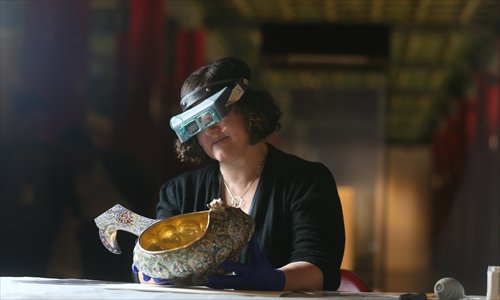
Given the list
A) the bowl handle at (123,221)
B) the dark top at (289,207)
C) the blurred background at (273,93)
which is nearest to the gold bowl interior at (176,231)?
the bowl handle at (123,221)

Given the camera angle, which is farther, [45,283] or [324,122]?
[324,122]

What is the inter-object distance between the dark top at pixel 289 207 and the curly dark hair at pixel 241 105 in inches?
2.8

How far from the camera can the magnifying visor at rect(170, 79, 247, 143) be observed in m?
2.09

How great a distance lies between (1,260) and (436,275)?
12.2m

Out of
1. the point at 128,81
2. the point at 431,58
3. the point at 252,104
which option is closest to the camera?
the point at 252,104

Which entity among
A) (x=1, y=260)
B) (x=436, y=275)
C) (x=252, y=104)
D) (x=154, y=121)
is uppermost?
(x=252, y=104)

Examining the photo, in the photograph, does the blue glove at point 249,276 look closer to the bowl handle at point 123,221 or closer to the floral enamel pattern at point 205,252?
the floral enamel pattern at point 205,252

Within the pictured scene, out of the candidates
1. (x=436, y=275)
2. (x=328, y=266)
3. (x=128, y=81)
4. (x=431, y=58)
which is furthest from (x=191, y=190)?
(x=436, y=275)

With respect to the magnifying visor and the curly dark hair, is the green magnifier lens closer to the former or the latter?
the magnifying visor

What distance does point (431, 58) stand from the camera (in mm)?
13648

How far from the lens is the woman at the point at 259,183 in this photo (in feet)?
7.02

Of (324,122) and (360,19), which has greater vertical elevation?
(360,19)

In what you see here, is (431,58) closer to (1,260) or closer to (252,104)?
(1,260)

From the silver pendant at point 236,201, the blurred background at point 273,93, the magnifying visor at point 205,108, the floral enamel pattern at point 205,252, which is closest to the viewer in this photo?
the floral enamel pattern at point 205,252
